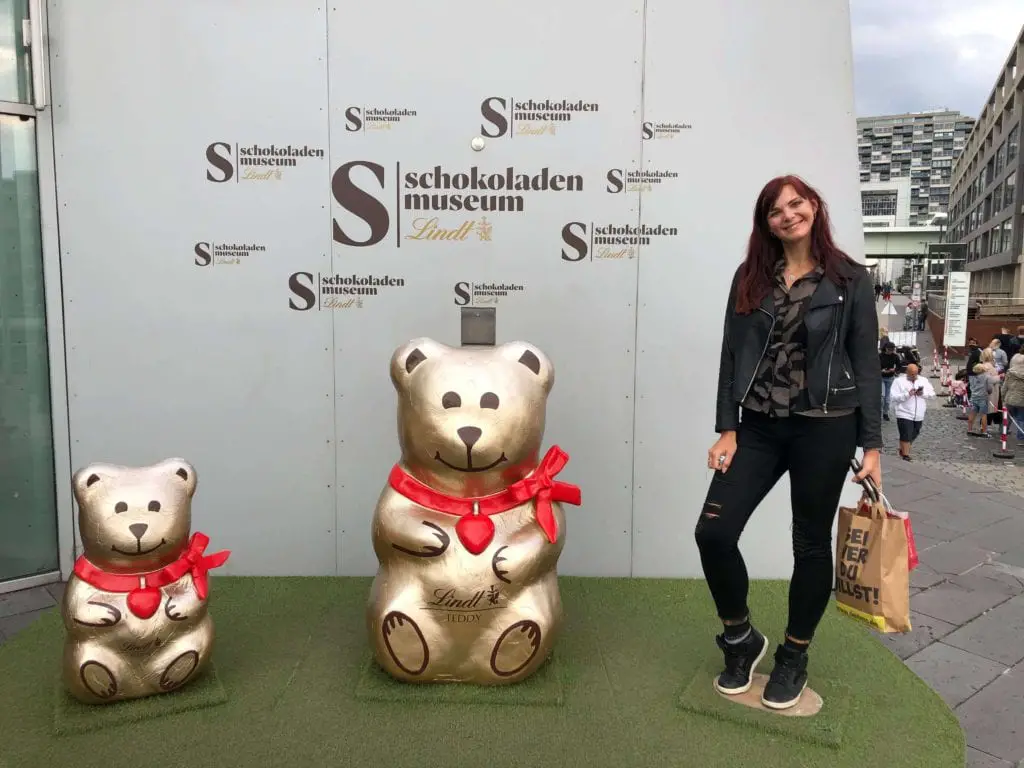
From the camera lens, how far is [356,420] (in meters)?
3.75

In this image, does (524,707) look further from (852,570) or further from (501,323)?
(501,323)

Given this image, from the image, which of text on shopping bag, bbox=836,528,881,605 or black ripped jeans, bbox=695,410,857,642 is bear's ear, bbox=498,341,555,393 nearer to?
black ripped jeans, bbox=695,410,857,642

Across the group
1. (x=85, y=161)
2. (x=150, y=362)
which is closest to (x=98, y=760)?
(x=150, y=362)

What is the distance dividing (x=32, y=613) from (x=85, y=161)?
2.15 meters

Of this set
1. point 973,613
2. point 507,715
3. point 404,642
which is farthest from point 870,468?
point 973,613

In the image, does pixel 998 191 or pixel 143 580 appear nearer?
pixel 143 580

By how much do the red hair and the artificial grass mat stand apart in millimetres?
1418

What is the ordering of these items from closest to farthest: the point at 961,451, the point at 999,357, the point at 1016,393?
1. the point at 961,451
2. the point at 1016,393
3. the point at 999,357

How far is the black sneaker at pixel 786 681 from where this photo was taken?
2590 mm

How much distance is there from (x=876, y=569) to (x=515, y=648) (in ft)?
3.98

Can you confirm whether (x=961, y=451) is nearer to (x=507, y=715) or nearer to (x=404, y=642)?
(x=507, y=715)

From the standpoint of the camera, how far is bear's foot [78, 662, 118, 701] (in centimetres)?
250

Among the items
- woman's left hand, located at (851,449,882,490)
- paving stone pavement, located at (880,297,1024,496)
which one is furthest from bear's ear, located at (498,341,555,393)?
paving stone pavement, located at (880,297,1024,496)

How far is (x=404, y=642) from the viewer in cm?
260
